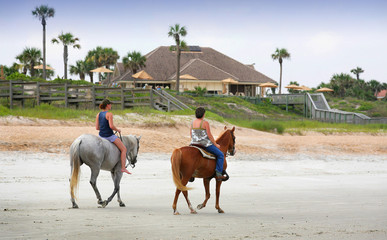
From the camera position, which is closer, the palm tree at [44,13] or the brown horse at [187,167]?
the brown horse at [187,167]

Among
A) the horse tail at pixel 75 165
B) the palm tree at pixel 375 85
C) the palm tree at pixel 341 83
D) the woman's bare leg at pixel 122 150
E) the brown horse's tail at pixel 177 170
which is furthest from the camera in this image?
the palm tree at pixel 375 85

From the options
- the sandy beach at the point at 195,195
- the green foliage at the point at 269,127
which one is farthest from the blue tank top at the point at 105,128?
the green foliage at the point at 269,127

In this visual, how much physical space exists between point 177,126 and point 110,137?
19853 millimetres

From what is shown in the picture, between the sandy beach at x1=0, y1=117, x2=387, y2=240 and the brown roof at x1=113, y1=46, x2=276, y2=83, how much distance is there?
3875 cm

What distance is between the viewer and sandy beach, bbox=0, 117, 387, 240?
28.3 feet

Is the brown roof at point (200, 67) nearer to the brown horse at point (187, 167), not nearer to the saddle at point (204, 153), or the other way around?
the saddle at point (204, 153)

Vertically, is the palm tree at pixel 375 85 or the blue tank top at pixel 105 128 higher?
the palm tree at pixel 375 85

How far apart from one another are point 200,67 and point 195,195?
176 feet

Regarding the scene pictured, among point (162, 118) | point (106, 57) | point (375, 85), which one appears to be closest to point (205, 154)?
point (162, 118)

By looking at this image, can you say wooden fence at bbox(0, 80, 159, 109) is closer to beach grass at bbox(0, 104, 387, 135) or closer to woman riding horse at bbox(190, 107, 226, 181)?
beach grass at bbox(0, 104, 387, 135)

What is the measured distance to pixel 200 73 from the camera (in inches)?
2549

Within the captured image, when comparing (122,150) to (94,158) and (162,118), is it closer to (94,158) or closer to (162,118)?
(94,158)

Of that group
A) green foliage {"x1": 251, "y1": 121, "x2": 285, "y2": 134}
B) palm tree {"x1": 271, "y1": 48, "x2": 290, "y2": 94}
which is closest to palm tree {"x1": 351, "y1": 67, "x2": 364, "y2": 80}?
palm tree {"x1": 271, "y1": 48, "x2": 290, "y2": 94}

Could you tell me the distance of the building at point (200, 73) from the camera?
210 feet
